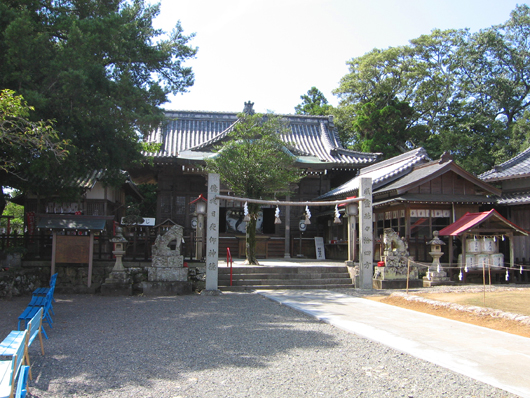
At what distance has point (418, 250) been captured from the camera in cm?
1662

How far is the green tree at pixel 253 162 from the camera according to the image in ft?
47.4

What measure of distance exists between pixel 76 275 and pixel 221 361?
880 centimetres

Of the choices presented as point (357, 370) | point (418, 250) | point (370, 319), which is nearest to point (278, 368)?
point (357, 370)

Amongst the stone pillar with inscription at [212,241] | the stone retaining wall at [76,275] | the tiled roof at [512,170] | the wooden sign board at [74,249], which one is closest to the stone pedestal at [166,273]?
the stone retaining wall at [76,275]

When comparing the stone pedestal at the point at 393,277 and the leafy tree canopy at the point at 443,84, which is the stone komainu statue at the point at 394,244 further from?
the leafy tree canopy at the point at 443,84

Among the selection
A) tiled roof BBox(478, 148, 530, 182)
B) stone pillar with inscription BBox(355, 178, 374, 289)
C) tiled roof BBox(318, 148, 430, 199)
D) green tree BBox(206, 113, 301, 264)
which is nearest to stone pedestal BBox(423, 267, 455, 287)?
stone pillar with inscription BBox(355, 178, 374, 289)

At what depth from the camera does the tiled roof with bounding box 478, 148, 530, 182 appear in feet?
57.9

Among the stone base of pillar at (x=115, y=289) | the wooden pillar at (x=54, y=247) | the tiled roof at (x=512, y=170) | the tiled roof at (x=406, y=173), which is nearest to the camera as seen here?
the wooden pillar at (x=54, y=247)

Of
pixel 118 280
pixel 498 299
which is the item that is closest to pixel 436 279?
pixel 498 299

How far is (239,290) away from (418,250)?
793 cm

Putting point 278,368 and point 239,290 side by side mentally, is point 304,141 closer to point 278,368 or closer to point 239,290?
point 239,290

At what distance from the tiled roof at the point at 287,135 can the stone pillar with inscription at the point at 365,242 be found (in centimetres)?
799

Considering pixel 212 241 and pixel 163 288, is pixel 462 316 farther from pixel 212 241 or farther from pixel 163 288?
pixel 163 288

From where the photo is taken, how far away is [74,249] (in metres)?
11.9
